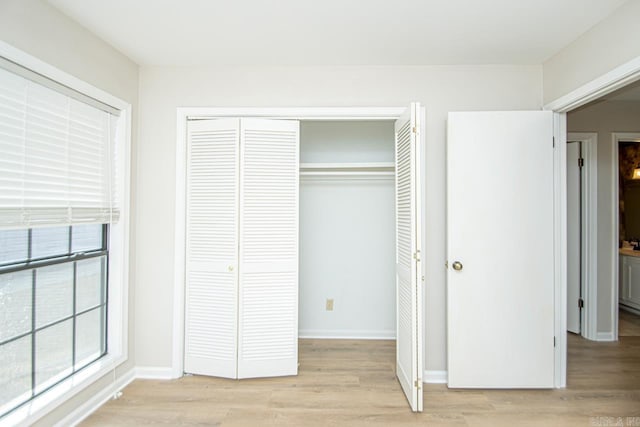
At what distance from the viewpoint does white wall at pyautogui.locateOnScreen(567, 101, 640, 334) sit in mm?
3701

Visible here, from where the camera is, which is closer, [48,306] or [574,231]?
[48,306]

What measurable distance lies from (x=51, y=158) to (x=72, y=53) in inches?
27.3

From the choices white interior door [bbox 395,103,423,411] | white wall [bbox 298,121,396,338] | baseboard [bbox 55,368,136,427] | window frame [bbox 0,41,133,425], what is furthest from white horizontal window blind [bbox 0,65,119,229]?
white interior door [bbox 395,103,423,411]

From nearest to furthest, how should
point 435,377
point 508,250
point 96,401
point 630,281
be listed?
point 96,401
point 508,250
point 435,377
point 630,281

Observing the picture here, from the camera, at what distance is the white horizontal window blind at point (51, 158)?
1.76m

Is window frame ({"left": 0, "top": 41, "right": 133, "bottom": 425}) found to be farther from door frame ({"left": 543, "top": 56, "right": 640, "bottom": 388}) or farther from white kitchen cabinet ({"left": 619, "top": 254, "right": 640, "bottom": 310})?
white kitchen cabinet ({"left": 619, "top": 254, "right": 640, "bottom": 310})

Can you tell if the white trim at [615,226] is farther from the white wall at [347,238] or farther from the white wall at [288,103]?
the white wall at [347,238]

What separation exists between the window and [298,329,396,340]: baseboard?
6.41ft

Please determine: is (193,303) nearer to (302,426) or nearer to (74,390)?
(74,390)

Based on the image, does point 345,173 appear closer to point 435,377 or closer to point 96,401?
point 435,377

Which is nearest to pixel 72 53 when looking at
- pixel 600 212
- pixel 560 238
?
pixel 560 238

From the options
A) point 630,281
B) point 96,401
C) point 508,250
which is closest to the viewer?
point 96,401

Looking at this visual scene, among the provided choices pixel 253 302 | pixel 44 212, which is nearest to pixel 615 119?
pixel 253 302

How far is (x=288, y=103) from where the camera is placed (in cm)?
283
